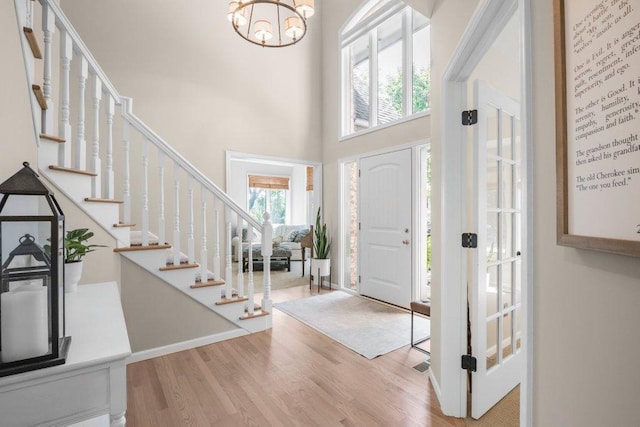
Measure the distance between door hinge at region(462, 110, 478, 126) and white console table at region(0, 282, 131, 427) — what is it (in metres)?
1.86

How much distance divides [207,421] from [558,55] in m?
2.18

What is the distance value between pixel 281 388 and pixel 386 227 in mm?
2437

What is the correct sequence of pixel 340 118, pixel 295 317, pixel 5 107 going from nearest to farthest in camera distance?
1. pixel 5 107
2. pixel 295 317
3. pixel 340 118

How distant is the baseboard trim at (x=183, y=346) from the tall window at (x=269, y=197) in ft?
17.4

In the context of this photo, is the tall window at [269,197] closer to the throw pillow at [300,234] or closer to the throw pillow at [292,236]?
the throw pillow at [292,236]

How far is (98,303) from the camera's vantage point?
130 cm

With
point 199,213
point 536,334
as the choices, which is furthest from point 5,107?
point 199,213

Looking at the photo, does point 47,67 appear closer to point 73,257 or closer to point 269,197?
point 73,257

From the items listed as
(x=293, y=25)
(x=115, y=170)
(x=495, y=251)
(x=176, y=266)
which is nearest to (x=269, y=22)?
(x=293, y=25)

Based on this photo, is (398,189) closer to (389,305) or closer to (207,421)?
(389,305)

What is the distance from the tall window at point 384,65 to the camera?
3699 millimetres

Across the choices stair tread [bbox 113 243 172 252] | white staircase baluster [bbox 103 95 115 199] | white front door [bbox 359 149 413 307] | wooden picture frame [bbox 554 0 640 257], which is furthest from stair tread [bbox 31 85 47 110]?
white front door [bbox 359 149 413 307]

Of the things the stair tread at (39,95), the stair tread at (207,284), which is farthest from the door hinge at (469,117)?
the stair tread at (207,284)

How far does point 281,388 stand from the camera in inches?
77.7
